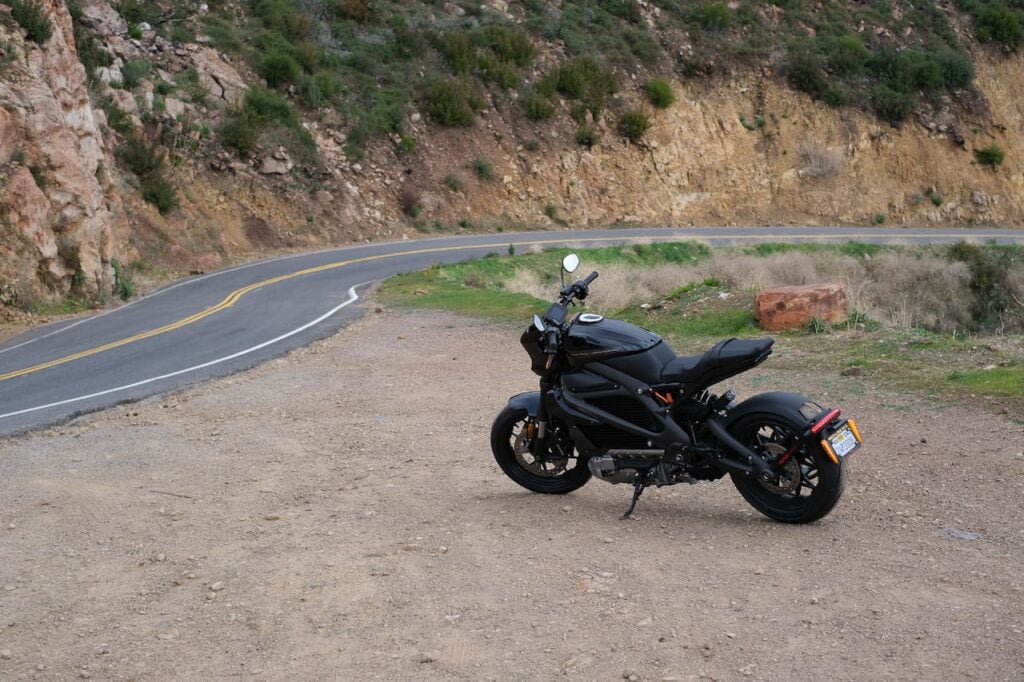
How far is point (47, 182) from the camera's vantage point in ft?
81.3

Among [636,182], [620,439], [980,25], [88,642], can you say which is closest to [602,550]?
[620,439]

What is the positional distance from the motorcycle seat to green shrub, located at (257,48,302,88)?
3853 centimetres

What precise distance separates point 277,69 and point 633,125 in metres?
16.3

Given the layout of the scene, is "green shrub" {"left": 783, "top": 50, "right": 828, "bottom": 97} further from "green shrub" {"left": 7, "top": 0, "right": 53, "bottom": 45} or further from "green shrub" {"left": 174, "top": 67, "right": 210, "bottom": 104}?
"green shrub" {"left": 7, "top": 0, "right": 53, "bottom": 45}

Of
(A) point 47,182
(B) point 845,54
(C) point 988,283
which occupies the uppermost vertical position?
(B) point 845,54

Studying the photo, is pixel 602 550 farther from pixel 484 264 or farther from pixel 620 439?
pixel 484 264

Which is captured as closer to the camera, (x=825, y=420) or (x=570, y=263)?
(x=825, y=420)

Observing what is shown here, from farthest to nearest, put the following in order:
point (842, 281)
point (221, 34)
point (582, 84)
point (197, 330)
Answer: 1. point (582, 84)
2. point (221, 34)
3. point (842, 281)
4. point (197, 330)

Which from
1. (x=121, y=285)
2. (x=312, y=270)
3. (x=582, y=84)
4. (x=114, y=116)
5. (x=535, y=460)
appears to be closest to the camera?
(x=535, y=460)

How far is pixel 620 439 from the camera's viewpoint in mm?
7445

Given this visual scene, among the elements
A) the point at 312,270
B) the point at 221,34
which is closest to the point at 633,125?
the point at 221,34

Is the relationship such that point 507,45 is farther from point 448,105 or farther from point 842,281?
point 842,281

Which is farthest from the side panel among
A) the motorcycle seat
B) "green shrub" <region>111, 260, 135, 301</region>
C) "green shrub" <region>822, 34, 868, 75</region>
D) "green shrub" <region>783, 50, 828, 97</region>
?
Result: "green shrub" <region>822, 34, 868, 75</region>

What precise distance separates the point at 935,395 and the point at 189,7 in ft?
130
